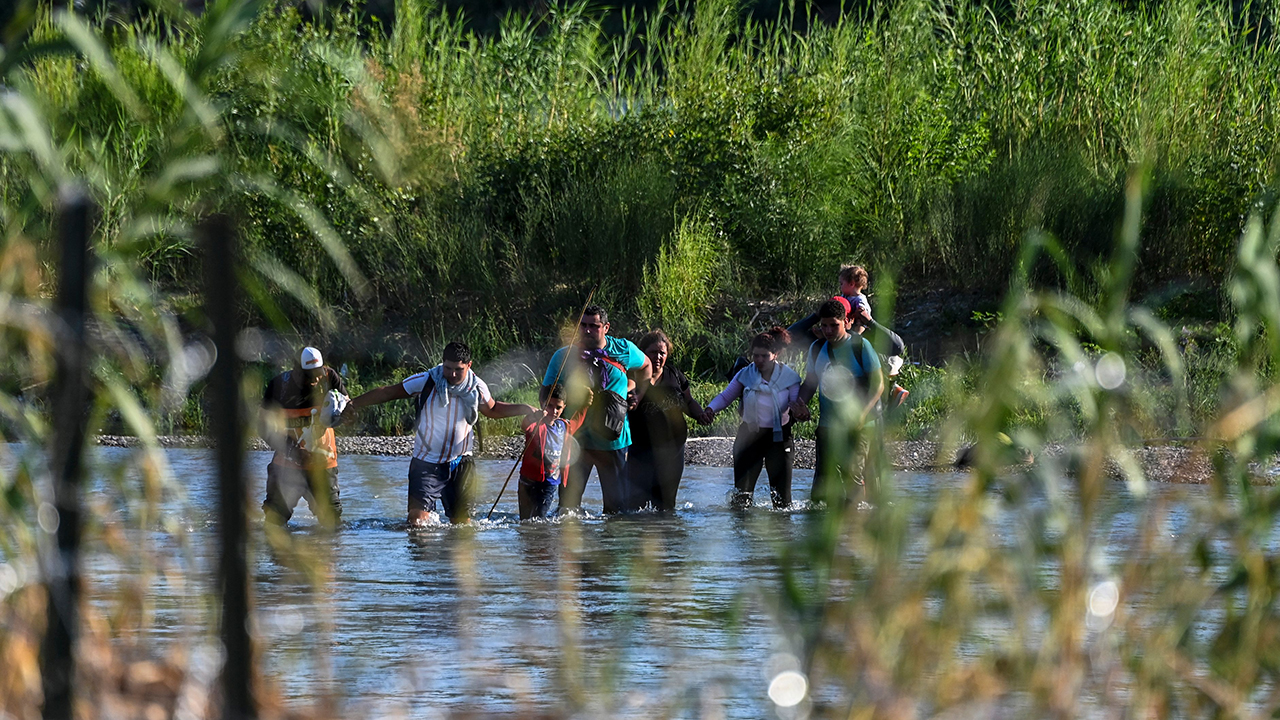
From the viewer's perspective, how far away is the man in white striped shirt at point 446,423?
11805mm

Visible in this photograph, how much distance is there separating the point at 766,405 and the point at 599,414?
5.16 ft

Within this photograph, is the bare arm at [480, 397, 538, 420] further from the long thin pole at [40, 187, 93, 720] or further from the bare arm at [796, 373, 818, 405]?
the long thin pole at [40, 187, 93, 720]

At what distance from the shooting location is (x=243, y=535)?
244cm

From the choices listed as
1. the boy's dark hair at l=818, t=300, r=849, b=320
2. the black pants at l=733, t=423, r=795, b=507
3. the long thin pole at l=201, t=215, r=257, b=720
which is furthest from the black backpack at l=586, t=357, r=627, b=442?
the long thin pole at l=201, t=215, r=257, b=720

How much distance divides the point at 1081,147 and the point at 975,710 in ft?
63.4

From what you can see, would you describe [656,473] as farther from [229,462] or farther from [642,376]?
[229,462]

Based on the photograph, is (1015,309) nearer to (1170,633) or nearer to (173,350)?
(1170,633)

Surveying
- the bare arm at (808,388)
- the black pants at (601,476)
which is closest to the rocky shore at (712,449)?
the bare arm at (808,388)

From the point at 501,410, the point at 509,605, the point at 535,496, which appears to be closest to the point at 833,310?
the point at 501,410

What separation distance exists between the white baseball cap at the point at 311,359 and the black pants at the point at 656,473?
10.0 ft

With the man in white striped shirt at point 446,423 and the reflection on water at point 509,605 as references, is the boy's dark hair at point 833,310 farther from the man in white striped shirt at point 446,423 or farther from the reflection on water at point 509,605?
the man in white striped shirt at point 446,423

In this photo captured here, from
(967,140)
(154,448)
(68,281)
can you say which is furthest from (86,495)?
(967,140)

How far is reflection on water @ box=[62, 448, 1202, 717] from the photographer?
13.3 ft

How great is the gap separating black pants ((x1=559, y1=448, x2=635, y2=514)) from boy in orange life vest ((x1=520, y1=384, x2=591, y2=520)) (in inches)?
4.9
